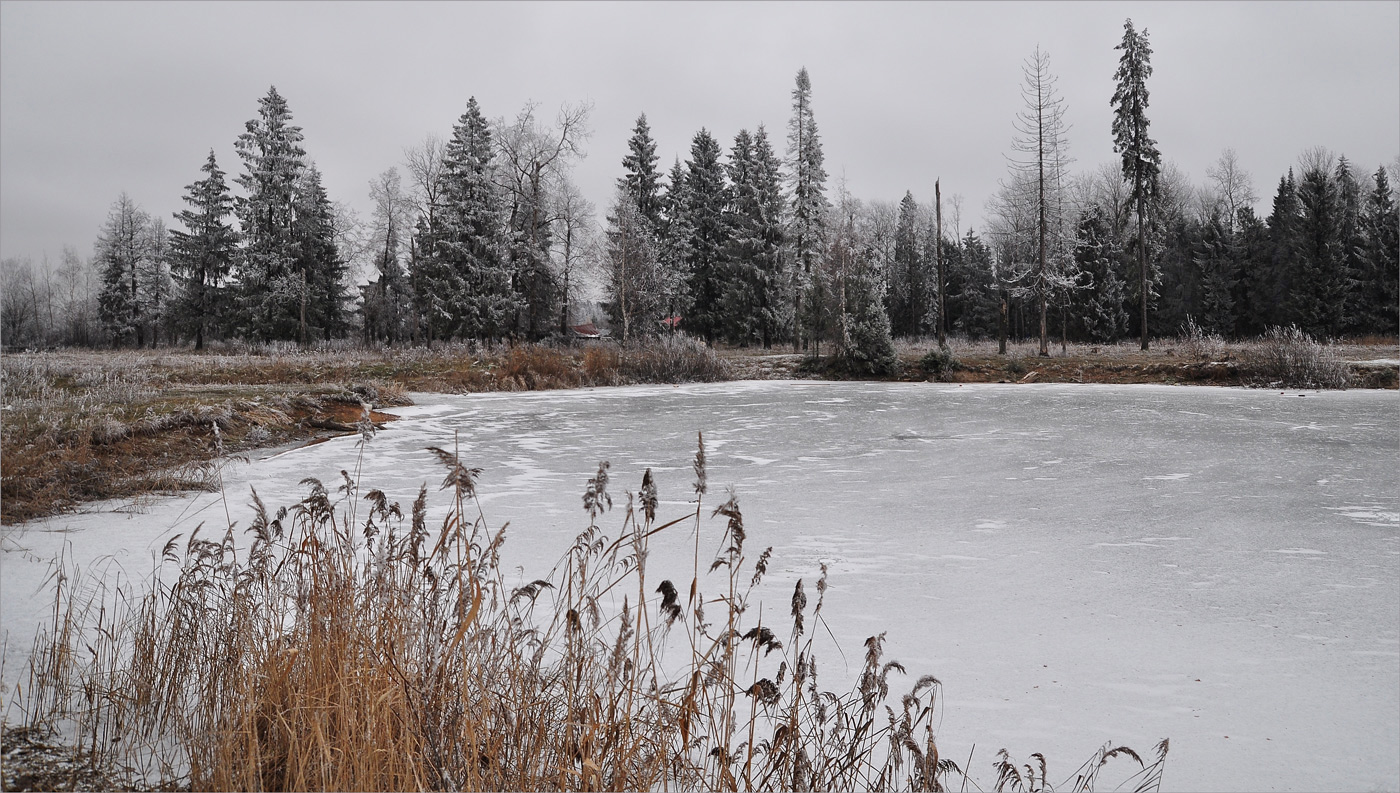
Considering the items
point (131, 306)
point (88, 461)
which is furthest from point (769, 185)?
point (131, 306)


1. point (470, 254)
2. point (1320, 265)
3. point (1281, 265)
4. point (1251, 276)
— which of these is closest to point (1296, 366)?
point (1320, 265)

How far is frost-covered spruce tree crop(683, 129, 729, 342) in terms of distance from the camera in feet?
131

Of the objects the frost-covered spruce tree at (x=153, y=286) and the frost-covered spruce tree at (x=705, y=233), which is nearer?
the frost-covered spruce tree at (x=705, y=233)

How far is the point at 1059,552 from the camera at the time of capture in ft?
17.0

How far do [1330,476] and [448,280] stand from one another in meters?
33.1

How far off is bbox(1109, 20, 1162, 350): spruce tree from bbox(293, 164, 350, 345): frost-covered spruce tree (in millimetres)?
35061

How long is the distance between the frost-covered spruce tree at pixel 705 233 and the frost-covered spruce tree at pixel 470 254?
9.45 meters

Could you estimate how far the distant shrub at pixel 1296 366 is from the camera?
18.4 m

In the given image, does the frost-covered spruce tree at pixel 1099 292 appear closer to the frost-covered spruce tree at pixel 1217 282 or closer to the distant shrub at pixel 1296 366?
the frost-covered spruce tree at pixel 1217 282

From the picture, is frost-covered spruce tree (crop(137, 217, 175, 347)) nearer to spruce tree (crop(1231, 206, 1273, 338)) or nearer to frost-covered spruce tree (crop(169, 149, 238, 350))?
frost-covered spruce tree (crop(169, 149, 238, 350))

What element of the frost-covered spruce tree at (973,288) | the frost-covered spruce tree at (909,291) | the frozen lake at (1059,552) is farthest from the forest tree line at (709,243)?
the frozen lake at (1059,552)

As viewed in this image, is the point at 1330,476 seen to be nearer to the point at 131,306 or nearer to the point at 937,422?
the point at 937,422

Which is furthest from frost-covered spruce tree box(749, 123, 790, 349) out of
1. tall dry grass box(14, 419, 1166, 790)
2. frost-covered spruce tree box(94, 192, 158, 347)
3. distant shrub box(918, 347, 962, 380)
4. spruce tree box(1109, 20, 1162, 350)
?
frost-covered spruce tree box(94, 192, 158, 347)

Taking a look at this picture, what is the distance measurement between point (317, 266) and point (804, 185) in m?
23.9
